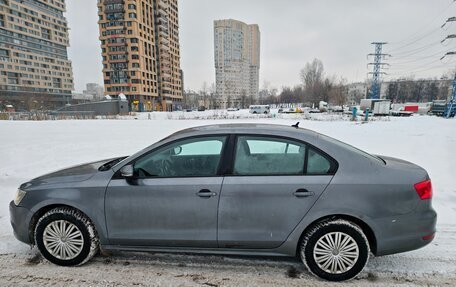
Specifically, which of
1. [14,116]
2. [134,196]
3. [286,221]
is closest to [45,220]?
[134,196]

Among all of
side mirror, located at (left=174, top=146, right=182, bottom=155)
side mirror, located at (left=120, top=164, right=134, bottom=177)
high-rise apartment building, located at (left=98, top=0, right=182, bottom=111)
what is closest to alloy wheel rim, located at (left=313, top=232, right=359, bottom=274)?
side mirror, located at (left=174, top=146, right=182, bottom=155)

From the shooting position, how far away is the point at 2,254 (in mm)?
3008

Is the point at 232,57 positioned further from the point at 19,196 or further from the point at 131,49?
the point at 19,196

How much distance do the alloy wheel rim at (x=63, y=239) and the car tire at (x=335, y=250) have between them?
251cm

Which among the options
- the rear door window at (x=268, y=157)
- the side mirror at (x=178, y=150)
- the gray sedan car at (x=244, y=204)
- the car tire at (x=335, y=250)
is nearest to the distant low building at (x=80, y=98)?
the gray sedan car at (x=244, y=204)

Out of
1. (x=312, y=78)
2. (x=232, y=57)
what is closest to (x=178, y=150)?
(x=312, y=78)

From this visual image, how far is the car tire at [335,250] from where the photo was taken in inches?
96.5

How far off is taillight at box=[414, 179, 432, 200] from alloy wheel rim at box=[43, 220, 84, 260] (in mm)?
Answer: 3625

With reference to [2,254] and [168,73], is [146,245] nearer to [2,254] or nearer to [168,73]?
[2,254]

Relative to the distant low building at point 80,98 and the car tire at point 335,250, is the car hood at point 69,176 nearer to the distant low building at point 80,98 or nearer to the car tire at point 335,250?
the car tire at point 335,250

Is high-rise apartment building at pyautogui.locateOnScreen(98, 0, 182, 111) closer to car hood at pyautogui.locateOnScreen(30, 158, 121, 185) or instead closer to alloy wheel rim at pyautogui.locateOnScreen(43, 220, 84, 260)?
car hood at pyautogui.locateOnScreen(30, 158, 121, 185)

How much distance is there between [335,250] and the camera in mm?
2502

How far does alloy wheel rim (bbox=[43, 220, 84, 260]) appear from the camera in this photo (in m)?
2.75

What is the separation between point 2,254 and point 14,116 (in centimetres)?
2953
